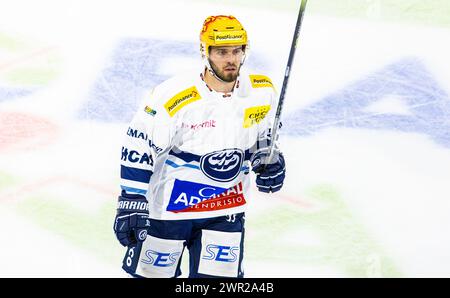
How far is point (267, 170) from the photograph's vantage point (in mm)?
5320

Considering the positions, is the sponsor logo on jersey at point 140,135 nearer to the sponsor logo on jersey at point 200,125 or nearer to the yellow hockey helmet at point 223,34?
the sponsor logo on jersey at point 200,125

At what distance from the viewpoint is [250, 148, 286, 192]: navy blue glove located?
5273 millimetres

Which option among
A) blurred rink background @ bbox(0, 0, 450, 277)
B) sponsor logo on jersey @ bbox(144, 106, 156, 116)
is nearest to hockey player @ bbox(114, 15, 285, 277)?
sponsor logo on jersey @ bbox(144, 106, 156, 116)

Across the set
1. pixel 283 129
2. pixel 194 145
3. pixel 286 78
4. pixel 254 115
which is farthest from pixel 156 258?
pixel 283 129

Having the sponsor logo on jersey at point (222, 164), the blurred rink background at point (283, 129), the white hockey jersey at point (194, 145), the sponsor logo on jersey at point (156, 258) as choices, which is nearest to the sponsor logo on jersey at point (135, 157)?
the white hockey jersey at point (194, 145)

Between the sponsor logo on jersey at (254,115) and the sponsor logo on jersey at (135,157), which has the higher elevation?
the sponsor logo on jersey at (254,115)

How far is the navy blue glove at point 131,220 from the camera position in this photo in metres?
5.05

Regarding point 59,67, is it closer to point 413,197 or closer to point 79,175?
point 79,175

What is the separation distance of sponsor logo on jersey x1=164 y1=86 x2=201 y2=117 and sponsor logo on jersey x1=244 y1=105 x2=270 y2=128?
0.81 ft

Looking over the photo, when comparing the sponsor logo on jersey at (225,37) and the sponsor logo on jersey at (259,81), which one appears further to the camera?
the sponsor logo on jersey at (259,81)

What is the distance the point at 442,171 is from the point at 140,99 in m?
1.71

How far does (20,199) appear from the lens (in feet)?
19.9

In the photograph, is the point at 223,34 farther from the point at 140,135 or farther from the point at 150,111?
the point at 140,135
